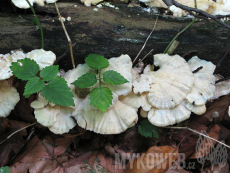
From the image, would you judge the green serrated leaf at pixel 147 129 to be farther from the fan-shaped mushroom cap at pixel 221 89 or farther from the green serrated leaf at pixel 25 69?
the green serrated leaf at pixel 25 69

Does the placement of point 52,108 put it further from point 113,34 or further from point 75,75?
point 113,34

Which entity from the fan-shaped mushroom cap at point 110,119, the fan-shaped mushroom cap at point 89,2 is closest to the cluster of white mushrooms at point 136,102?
the fan-shaped mushroom cap at point 110,119

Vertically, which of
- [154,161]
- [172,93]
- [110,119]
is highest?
[172,93]

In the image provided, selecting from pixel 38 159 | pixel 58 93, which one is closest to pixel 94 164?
pixel 38 159

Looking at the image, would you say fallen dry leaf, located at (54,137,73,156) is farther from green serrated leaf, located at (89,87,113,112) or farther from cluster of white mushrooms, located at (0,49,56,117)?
green serrated leaf, located at (89,87,113,112)

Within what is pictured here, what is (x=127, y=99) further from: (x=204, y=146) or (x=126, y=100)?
(x=204, y=146)

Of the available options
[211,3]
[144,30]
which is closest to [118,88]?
[144,30]

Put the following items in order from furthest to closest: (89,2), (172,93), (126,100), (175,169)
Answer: (89,2) < (175,169) < (126,100) < (172,93)
